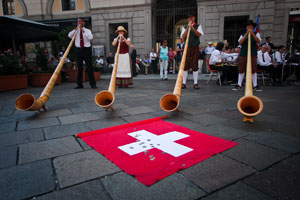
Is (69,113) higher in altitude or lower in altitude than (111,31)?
lower

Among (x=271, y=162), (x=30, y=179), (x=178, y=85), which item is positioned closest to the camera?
(x=30, y=179)

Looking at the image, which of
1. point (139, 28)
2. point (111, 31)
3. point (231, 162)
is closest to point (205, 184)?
point (231, 162)

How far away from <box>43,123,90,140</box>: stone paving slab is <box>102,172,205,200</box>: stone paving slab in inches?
48.3

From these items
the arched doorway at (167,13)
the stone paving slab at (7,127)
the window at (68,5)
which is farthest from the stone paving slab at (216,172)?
the window at (68,5)

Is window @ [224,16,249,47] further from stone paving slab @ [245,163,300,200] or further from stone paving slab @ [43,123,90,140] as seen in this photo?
stone paving slab @ [245,163,300,200]

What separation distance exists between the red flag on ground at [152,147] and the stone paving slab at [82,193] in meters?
0.28

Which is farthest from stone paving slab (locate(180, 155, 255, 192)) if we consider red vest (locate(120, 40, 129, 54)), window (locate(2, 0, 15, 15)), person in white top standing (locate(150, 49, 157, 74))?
window (locate(2, 0, 15, 15))

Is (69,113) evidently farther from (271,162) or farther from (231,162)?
(271,162)

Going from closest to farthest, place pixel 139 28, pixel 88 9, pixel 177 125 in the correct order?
pixel 177 125 → pixel 139 28 → pixel 88 9

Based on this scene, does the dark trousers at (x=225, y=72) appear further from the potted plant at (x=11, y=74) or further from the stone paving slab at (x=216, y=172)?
the potted plant at (x=11, y=74)

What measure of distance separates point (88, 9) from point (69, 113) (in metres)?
15.8

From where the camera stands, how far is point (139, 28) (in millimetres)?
15008

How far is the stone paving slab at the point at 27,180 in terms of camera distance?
145cm

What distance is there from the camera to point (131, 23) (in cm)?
1513
